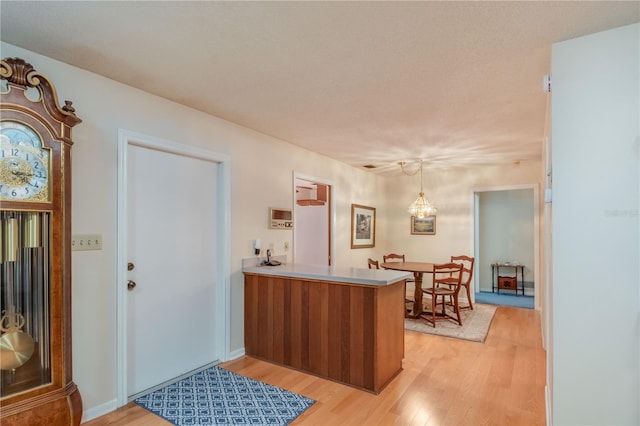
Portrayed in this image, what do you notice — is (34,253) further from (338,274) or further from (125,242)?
(338,274)

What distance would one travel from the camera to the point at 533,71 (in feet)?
7.31

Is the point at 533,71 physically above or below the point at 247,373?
above

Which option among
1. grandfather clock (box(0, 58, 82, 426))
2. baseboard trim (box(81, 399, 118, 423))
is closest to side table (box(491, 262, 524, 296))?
baseboard trim (box(81, 399, 118, 423))

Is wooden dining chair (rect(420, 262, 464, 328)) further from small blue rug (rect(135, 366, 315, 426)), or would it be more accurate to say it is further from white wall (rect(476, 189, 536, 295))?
white wall (rect(476, 189, 536, 295))

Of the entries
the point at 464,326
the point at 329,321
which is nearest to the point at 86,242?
the point at 329,321

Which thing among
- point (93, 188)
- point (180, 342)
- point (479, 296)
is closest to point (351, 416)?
point (180, 342)

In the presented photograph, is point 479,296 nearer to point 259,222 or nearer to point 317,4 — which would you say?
point 259,222

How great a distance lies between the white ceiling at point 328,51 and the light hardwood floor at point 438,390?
7.41 feet

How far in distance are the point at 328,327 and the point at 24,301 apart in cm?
201

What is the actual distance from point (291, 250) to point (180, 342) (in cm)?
157

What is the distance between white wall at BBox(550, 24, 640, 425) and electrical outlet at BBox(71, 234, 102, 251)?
9.17 feet

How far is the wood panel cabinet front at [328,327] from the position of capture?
8.86 ft

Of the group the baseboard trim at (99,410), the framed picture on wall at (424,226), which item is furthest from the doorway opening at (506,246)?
the baseboard trim at (99,410)

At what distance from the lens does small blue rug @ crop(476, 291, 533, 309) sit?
18.9ft
